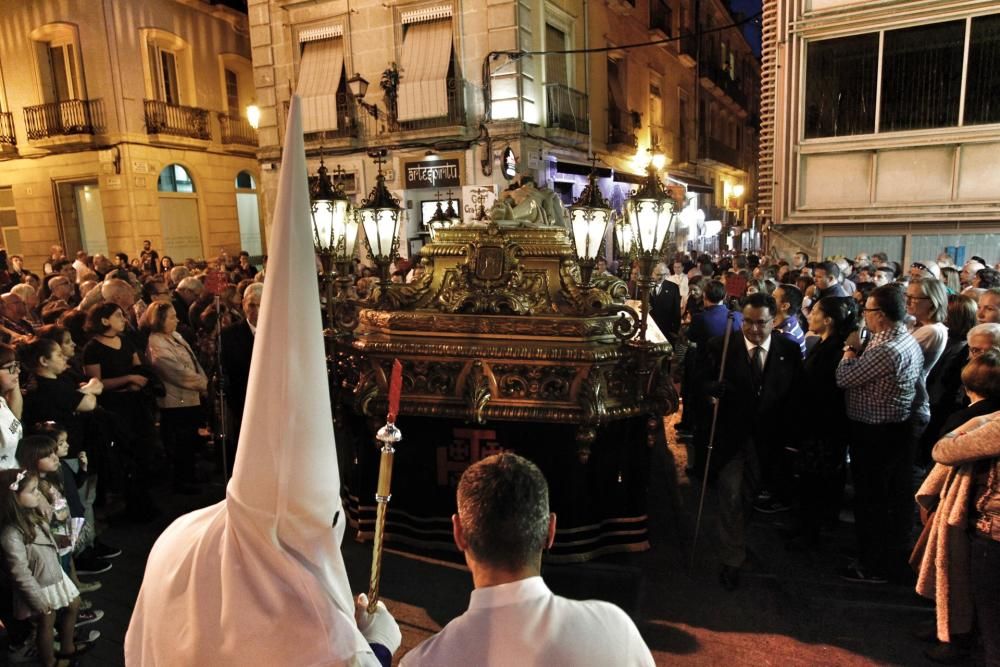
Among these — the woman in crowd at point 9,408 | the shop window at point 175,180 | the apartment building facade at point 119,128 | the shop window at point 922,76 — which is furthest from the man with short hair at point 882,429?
the shop window at point 175,180

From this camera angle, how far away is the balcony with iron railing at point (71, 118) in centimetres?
1575

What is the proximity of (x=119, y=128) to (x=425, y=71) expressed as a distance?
832 cm

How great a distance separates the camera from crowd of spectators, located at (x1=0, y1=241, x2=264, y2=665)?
10.5 feet

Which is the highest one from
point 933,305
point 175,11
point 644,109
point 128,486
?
point 175,11

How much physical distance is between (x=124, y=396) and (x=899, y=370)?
18.2 ft

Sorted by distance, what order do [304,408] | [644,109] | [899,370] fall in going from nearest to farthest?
1. [304,408]
2. [899,370]
3. [644,109]

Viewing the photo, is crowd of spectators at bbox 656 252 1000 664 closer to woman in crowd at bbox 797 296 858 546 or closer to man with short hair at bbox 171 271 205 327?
woman in crowd at bbox 797 296 858 546

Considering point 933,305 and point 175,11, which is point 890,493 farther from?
point 175,11

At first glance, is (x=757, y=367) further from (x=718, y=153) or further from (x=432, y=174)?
(x=718, y=153)

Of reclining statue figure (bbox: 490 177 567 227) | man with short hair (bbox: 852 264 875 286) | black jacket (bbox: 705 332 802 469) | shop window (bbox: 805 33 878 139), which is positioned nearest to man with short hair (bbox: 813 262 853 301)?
man with short hair (bbox: 852 264 875 286)

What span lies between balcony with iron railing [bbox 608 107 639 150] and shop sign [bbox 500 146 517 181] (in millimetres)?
5008

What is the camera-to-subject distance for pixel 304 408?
1.48 meters

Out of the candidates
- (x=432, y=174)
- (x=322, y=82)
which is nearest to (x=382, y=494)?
(x=432, y=174)

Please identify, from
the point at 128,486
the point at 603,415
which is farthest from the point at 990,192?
the point at 128,486
